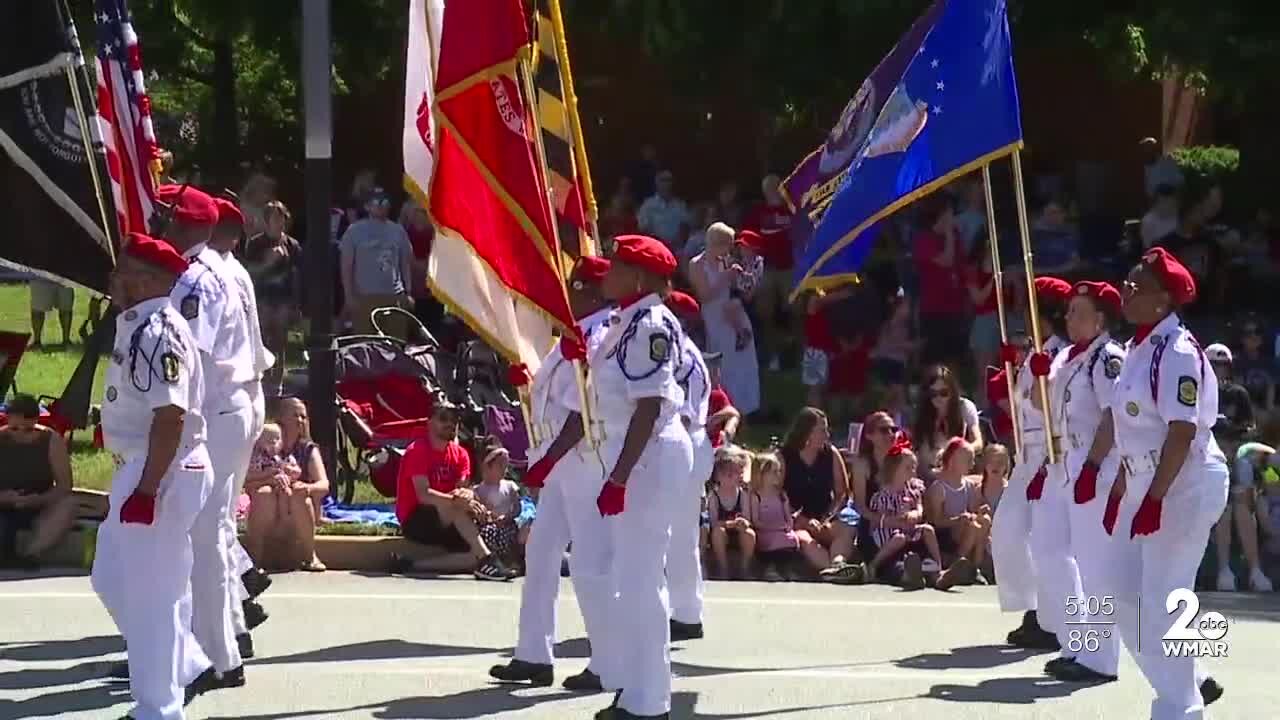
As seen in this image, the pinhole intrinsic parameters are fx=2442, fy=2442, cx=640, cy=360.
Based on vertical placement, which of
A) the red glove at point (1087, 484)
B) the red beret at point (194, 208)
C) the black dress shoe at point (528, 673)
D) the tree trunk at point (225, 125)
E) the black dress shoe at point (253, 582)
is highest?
the tree trunk at point (225, 125)

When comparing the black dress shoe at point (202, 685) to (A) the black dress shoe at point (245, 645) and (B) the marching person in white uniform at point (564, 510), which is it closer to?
(A) the black dress shoe at point (245, 645)

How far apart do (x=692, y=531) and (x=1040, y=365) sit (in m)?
1.80

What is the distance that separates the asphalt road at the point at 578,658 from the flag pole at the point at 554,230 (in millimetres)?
1176

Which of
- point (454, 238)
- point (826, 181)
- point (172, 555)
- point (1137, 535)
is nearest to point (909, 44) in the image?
point (826, 181)

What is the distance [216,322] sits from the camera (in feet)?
32.2

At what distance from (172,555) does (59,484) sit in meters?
4.99

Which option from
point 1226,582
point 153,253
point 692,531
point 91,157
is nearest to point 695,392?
point 692,531

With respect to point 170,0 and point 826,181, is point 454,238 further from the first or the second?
point 170,0

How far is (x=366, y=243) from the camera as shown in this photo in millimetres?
19594

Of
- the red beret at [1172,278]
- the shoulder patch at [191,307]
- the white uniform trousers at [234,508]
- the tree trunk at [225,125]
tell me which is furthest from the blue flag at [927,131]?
the tree trunk at [225,125]

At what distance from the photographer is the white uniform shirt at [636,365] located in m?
9.12

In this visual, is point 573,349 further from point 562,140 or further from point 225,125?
point 225,125

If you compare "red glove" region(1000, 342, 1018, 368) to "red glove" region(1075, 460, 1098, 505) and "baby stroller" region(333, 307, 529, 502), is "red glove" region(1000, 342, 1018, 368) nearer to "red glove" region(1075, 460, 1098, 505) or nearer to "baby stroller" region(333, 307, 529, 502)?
"red glove" region(1075, 460, 1098, 505)

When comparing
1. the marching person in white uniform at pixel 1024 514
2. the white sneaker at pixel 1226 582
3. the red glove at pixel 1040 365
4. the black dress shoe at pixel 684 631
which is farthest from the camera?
the white sneaker at pixel 1226 582
